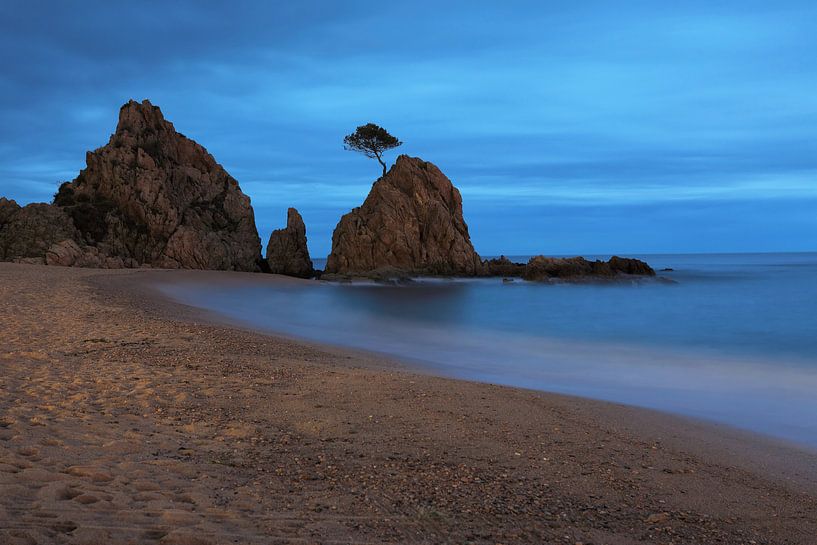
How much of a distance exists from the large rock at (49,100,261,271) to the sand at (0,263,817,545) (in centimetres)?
3570

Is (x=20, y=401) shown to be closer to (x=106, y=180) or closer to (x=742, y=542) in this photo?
(x=742, y=542)

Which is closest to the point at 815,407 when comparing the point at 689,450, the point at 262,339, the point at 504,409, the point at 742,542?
the point at 689,450

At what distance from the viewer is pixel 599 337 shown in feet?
56.6

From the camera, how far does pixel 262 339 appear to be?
11266 millimetres

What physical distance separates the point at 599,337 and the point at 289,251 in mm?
35276

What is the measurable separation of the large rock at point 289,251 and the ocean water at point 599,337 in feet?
43.7

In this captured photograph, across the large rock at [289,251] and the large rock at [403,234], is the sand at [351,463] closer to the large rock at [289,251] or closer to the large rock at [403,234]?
the large rock at [403,234]

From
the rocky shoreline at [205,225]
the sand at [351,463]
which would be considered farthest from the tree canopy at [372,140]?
the sand at [351,463]

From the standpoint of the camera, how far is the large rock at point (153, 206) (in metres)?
40.8

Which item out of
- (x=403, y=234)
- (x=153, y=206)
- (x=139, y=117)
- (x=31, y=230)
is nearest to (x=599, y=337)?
(x=403, y=234)

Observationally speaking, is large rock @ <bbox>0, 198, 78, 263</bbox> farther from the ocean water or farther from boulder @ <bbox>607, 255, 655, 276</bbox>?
boulder @ <bbox>607, 255, 655, 276</bbox>

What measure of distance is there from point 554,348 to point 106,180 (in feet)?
126

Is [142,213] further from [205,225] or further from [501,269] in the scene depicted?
[501,269]

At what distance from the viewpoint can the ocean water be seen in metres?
9.33
